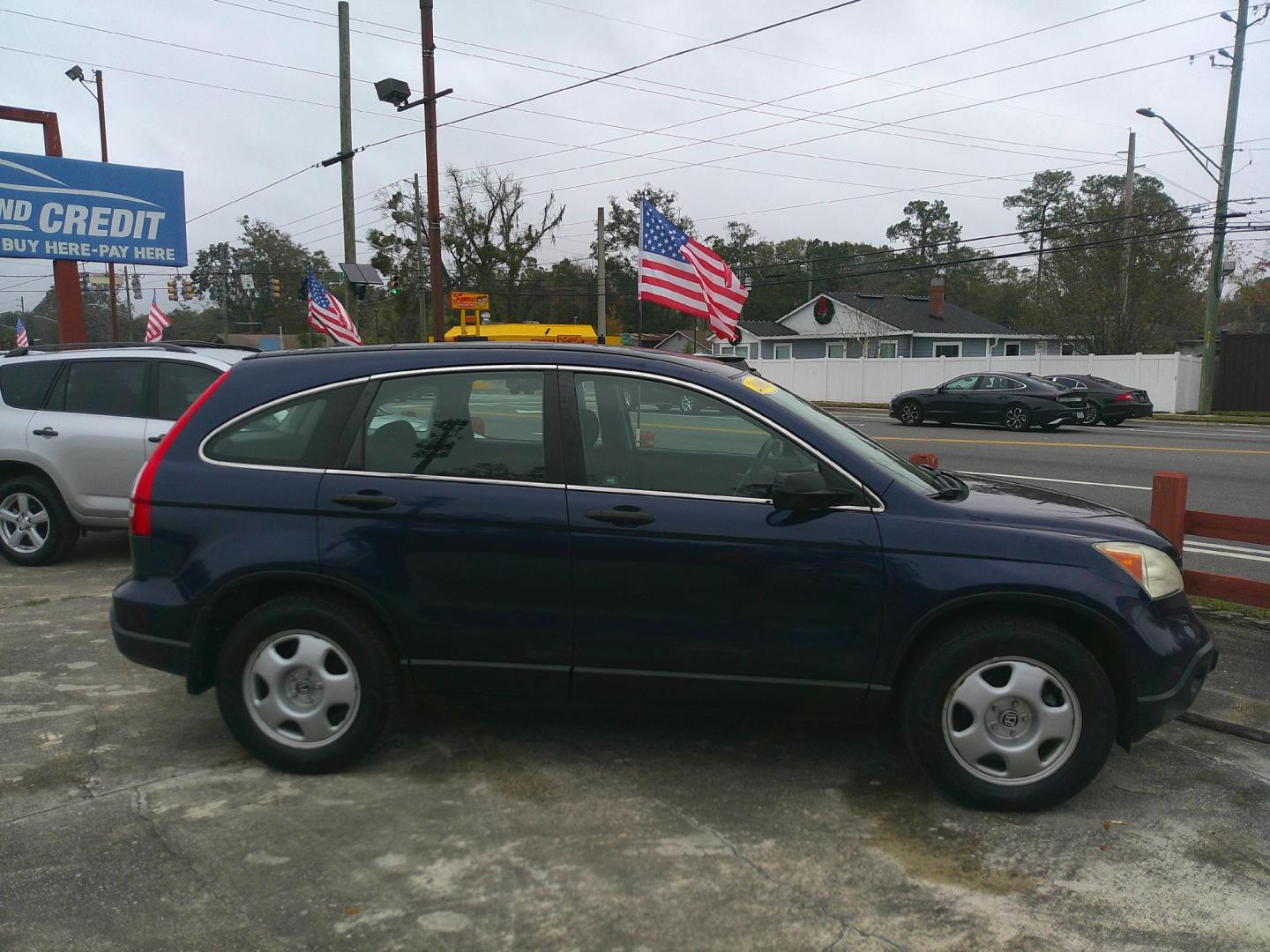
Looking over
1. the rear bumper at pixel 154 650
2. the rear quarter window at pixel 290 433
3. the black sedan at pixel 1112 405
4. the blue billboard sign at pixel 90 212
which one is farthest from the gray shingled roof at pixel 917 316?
the rear bumper at pixel 154 650

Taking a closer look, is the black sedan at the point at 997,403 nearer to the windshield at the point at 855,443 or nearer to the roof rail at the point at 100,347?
the roof rail at the point at 100,347

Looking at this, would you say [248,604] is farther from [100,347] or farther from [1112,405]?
[1112,405]

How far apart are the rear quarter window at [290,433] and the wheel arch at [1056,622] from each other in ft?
7.84

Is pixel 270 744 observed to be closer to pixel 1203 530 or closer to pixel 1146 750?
pixel 1146 750

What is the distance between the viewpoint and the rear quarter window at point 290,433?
3770 millimetres

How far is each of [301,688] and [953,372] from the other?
112 feet

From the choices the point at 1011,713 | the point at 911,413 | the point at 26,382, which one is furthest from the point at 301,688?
the point at 911,413

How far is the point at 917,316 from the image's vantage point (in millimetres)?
51094

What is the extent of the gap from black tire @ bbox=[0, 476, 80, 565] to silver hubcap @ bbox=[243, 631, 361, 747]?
4.71 m

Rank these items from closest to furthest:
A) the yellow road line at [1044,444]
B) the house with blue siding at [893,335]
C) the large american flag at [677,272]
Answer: the large american flag at [677,272]
the yellow road line at [1044,444]
the house with blue siding at [893,335]

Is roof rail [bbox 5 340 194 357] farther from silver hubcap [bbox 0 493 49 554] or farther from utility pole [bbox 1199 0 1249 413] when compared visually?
utility pole [bbox 1199 0 1249 413]

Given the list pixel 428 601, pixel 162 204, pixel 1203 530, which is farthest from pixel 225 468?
pixel 162 204

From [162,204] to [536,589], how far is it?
56.9ft

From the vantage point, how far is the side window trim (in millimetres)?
3521
